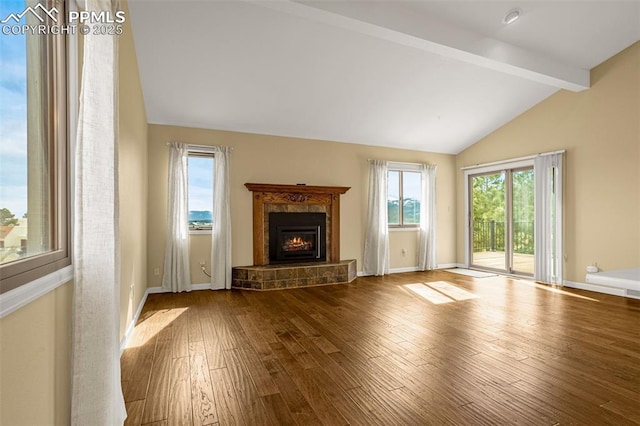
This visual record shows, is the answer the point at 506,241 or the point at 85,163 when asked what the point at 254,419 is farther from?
the point at 506,241

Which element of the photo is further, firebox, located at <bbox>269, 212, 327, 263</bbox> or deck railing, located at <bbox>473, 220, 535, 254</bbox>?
deck railing, located at <bbox>473, 220, 535, 254</bbox>

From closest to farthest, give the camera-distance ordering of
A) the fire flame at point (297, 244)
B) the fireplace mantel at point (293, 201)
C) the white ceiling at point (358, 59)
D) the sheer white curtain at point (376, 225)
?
the white ceiling at point (358, 59) → the fireplace mantel at point (293, 201) → the fire flame at point (297, 244) → the sheer white curtain at point (376, 225)

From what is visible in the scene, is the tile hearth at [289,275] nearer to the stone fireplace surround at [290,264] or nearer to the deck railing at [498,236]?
the stone fireplace surround at [290,264]

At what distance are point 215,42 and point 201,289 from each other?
11.6ft

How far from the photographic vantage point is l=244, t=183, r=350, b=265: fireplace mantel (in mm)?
5250

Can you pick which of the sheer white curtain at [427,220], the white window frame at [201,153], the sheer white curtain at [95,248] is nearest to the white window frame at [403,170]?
the sheer white curtain at [427,220]

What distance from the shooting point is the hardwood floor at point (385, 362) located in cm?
182

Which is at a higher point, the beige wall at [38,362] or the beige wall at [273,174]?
the beige wall at [273,174]

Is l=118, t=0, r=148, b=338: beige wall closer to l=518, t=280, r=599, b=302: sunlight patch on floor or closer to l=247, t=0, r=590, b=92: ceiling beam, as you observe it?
l=247, t=0, r=590, b=92: ceiling beam

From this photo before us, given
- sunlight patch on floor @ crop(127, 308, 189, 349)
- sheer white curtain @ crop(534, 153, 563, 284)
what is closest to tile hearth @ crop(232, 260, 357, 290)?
sunlight patch on floor @ crop(127, 308, 189, 349)

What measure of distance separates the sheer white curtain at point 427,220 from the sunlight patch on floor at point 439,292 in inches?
48.2

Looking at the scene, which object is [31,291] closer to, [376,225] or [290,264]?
[290,264]

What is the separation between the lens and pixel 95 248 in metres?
1.40

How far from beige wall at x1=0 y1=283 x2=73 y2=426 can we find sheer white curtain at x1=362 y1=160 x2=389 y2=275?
516 cm
